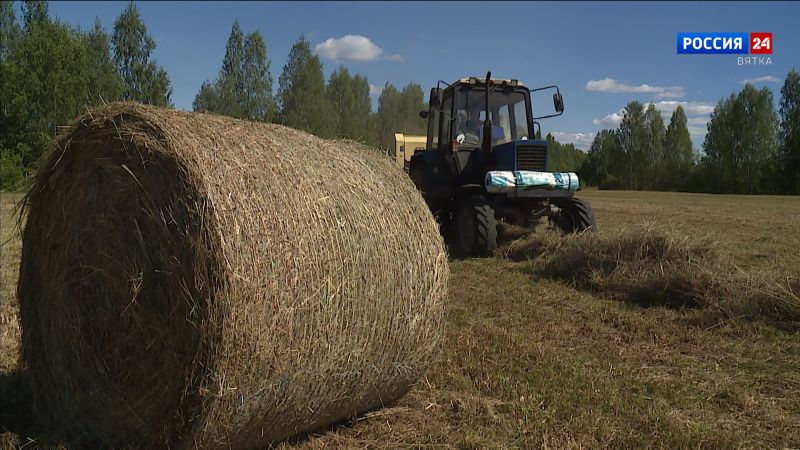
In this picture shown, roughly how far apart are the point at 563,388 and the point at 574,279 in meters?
3.37

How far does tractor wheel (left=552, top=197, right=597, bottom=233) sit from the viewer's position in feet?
28.6

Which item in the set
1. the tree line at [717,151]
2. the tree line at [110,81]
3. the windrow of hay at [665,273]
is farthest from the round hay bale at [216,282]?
the tree line at [717,151]

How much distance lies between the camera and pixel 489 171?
28.9 ft

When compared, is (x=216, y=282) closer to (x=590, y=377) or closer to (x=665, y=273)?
(x=590, y=377)

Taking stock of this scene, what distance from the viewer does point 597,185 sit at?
69250mm

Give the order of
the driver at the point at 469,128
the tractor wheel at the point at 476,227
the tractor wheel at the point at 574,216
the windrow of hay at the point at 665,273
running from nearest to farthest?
the windrow of hay at the point at 665,273 < the tractor wheel at the point at 476,227 < the tractor wheel at the point at 574,216 < the driver at the point at 469,128

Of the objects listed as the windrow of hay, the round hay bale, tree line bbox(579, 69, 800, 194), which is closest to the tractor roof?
the windrow of hay

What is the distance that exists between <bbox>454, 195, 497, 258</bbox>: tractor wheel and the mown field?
188 cm

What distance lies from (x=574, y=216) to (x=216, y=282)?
7285mm

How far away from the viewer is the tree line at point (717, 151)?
5146cm

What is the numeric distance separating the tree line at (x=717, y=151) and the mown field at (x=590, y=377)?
4969 cm

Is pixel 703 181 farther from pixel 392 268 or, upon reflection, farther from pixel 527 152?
pixel 392 268

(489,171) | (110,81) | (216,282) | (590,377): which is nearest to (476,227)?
(489,171)

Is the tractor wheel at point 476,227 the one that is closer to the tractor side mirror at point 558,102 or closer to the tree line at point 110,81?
the tractor side mirror at point 558,102
